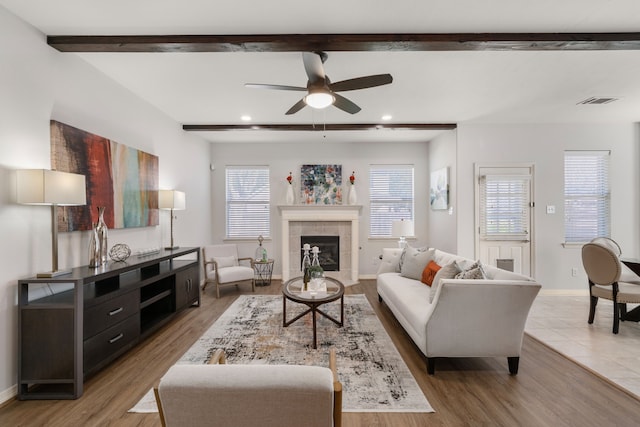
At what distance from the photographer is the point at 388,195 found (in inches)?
233

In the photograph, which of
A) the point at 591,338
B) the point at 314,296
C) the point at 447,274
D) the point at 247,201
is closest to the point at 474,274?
the point at 447,274

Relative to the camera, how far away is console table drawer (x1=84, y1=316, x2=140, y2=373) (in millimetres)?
2200

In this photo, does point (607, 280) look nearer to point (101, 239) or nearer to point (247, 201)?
point (101, 239)

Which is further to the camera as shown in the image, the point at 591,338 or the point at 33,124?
the point at 591,338

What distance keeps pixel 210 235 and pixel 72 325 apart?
3812 mm

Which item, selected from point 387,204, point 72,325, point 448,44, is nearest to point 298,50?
point 448,44

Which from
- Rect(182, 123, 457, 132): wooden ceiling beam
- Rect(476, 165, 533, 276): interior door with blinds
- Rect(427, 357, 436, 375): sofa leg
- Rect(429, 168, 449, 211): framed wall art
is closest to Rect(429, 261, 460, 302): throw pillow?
Rect(427, 357, 436, 375): sofa leg

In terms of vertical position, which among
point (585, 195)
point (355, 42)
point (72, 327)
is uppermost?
point (355, 42)

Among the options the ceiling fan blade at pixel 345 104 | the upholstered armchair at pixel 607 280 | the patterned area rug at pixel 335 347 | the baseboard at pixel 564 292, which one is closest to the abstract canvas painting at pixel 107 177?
the patterned area rug at pixel 335 347

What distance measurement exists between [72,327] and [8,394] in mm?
639

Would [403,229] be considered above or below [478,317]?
above

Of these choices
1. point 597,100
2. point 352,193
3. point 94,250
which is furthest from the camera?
point 352,193

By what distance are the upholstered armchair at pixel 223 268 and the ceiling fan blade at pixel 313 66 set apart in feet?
10.8

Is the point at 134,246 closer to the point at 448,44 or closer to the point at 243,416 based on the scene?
the point at 243,416
